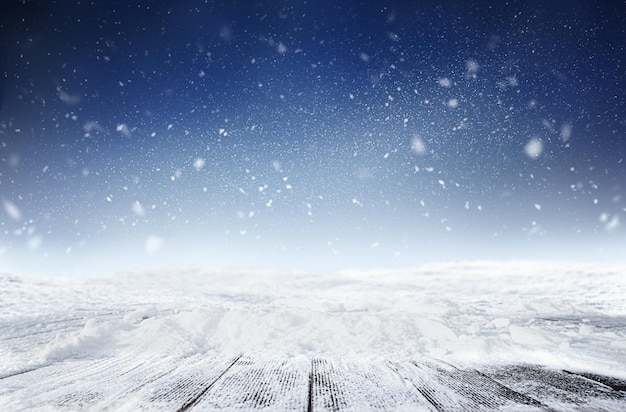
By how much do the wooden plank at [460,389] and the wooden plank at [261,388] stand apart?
21.3 inches

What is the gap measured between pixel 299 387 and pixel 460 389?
2.39 feet

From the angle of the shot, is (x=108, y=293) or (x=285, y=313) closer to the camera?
(x=285, y=313)

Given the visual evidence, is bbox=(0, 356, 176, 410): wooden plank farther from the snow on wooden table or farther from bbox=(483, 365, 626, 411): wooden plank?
bbox=(483, 365, 626, 411): wooden plank

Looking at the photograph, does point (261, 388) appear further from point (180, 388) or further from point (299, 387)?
point (180, 388)

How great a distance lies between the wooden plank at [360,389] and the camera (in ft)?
4.29

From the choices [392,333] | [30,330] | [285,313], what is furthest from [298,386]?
[30,330]

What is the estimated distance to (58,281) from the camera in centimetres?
687

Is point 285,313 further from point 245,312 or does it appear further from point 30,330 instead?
point 30,330

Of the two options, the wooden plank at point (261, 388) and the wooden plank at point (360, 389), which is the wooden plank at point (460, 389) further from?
the wooden plank at point (261, 388)

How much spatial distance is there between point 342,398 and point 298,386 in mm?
249

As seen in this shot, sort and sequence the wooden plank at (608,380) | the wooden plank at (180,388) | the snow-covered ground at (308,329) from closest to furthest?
the wooden plank at (180,388) → the wooden plank at (608,380) → the snow-covered ground at (308,329)

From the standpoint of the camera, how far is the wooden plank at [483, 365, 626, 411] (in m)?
1.32

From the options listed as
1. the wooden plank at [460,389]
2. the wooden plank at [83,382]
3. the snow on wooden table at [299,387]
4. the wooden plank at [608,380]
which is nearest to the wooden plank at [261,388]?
the snow on wooden table at [299,387]

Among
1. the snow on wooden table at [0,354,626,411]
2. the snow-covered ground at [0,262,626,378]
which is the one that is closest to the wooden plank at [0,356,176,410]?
the snow on wooden table at [0,354,626,411]
